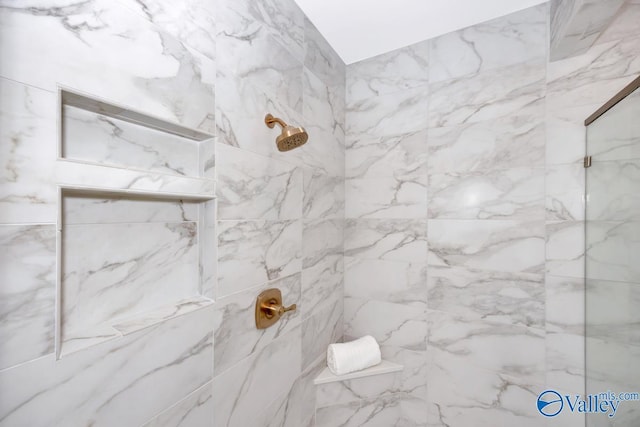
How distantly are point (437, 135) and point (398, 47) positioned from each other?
0.58 m

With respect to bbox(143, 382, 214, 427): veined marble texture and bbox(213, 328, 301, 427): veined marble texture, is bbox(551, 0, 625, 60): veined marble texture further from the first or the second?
bbox(143, 382, 214, 427): veined marble texture

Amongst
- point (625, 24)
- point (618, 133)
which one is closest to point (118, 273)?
point (618, 133)

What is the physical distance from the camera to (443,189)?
4.75 ft

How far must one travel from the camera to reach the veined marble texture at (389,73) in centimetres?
153

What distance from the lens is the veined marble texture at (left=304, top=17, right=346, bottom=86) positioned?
1.36 metres

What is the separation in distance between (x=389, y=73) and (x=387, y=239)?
0.98m

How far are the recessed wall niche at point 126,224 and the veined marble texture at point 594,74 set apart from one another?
1492 mm

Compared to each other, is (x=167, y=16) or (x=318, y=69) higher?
(x=318, y=69)

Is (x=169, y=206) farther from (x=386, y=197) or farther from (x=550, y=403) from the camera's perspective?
(x=550, y=403)

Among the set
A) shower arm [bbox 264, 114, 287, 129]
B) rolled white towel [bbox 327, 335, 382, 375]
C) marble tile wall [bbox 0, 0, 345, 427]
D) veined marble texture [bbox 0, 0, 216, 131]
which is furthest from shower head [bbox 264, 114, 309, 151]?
rolled white towel [bbox 327, 335, 382, 375]

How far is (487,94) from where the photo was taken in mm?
1357

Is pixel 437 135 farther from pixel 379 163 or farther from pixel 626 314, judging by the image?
pixel 626 314

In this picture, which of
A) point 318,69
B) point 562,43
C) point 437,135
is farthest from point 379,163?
point 562,43

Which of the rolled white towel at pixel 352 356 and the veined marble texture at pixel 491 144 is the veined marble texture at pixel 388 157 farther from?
the rolled white towel at pixel 352 356
